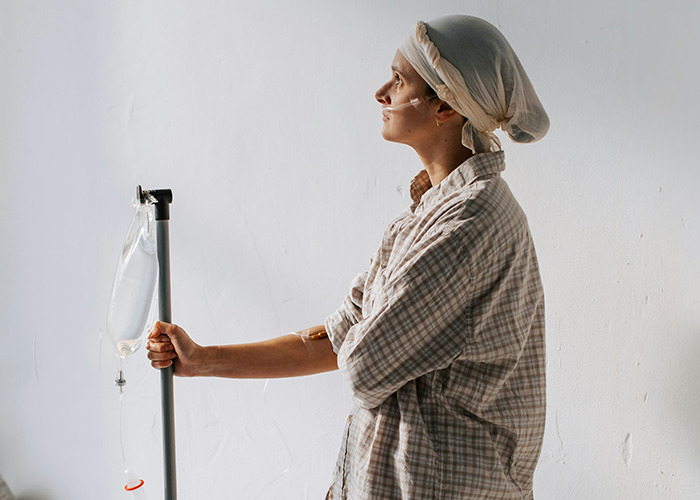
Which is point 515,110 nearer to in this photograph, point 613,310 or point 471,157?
point 471,157

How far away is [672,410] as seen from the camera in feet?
4.28

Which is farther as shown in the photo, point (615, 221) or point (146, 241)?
point (615, 221)

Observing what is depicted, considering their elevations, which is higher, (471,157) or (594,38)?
(594,38)

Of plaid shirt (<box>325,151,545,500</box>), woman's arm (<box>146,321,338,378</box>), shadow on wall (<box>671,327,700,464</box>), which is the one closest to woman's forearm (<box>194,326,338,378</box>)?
woman's arm (<box>146,321,338,378</box>)

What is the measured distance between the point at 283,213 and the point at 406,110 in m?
0.64

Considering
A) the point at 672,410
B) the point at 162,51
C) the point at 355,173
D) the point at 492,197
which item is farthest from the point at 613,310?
the point at 162,51

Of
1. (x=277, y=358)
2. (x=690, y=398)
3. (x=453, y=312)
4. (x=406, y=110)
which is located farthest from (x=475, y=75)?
(x=690, y=398)

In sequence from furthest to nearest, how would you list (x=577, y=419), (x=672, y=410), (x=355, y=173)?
(x=355, y=173), (x=577, y=419), (x=672, y=410)

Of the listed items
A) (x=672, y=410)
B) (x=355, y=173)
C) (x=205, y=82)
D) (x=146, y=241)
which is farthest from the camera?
(x=205, y=82)

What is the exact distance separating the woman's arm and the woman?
185 millimetres

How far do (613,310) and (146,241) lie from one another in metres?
0.86

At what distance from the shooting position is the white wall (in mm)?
1314

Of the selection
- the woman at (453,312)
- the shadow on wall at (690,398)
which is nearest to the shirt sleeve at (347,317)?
the woman at (453,312)

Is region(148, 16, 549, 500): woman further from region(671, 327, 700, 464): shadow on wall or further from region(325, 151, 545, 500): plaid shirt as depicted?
region(671, 327, 700, 464): shadow on wall
